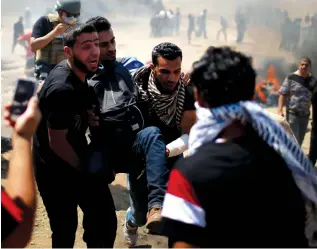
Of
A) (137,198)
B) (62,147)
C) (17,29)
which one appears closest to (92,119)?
(62,147)

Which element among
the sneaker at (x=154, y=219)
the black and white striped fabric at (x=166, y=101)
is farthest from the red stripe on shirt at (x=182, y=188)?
the black and white striped fabric at (x=166, y=101)

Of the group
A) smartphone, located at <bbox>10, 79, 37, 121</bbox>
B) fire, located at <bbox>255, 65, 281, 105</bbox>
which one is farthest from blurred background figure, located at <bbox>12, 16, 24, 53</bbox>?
smartphone, located at <bbox>10, 79, 37, 121</bbox>

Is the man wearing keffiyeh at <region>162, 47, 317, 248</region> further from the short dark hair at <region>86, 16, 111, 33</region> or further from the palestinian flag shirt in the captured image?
the short dark hair at <region>86, 16, 111, 33</region>

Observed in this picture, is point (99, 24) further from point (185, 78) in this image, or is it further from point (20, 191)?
point (20, 191)

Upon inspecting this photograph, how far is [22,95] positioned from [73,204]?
5.49 ft

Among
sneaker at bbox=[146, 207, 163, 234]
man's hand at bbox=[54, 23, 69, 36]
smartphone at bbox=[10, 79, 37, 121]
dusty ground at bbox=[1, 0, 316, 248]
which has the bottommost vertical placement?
dusty ground at bbox=[1, 0, 316, 248]

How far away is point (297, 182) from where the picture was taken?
6.46 feet

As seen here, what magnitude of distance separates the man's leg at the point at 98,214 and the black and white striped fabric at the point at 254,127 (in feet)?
4.97

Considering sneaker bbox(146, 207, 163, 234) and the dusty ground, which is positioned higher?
sneaker bbox(146, 207, 163, 234)

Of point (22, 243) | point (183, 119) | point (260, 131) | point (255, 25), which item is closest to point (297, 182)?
point (260, 131)

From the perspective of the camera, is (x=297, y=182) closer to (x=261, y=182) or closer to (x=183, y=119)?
(x=261, y=182)

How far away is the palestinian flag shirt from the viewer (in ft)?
5.92

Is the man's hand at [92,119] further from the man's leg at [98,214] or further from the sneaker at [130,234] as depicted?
the sneaker at [130,234]

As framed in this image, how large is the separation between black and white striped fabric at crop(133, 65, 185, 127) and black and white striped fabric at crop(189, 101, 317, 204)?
148cm
